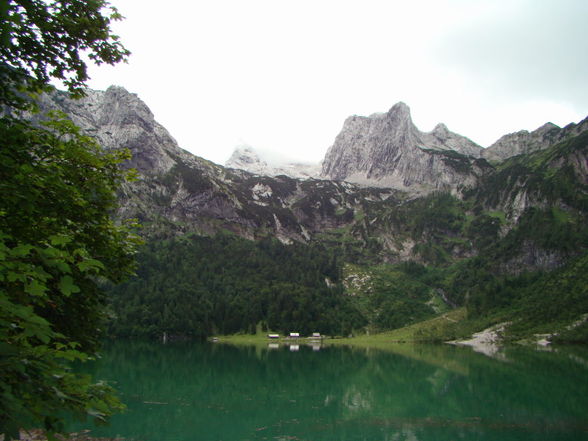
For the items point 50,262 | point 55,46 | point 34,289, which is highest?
point 55,46

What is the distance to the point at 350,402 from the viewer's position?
56500 millimetres

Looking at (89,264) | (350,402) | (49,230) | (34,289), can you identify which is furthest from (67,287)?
(350,402)

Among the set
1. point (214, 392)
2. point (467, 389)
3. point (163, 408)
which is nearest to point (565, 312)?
point (467, 389)

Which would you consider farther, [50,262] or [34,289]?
[50,262]

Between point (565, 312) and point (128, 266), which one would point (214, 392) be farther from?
point (565, 312)

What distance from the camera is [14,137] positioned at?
9484 mm

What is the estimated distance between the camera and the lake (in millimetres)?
40281

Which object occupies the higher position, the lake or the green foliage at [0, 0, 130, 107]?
the green foliage at [0, 0, 130, 107]

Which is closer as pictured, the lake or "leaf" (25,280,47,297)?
"leaf" (25,280,47,297)

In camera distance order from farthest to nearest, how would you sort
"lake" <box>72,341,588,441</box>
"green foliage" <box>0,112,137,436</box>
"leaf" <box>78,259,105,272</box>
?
"lake" <box>72,341,588,441</box> < "leaf" <box>78,259,105,272</box> < "green foliage" <box>0,112,137,436</box>

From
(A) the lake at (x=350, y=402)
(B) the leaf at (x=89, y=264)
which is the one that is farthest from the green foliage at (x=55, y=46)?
(A) the lake at (x=350, y=402)

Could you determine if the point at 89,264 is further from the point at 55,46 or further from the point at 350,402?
the point at 350,402

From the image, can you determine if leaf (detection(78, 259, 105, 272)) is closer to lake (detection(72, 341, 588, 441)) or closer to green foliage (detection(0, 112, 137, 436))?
green foliage (detection(0, 112, 137, 436))

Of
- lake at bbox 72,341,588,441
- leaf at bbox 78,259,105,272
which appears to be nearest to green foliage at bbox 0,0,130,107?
leaf at bbox 78,259,105,272
